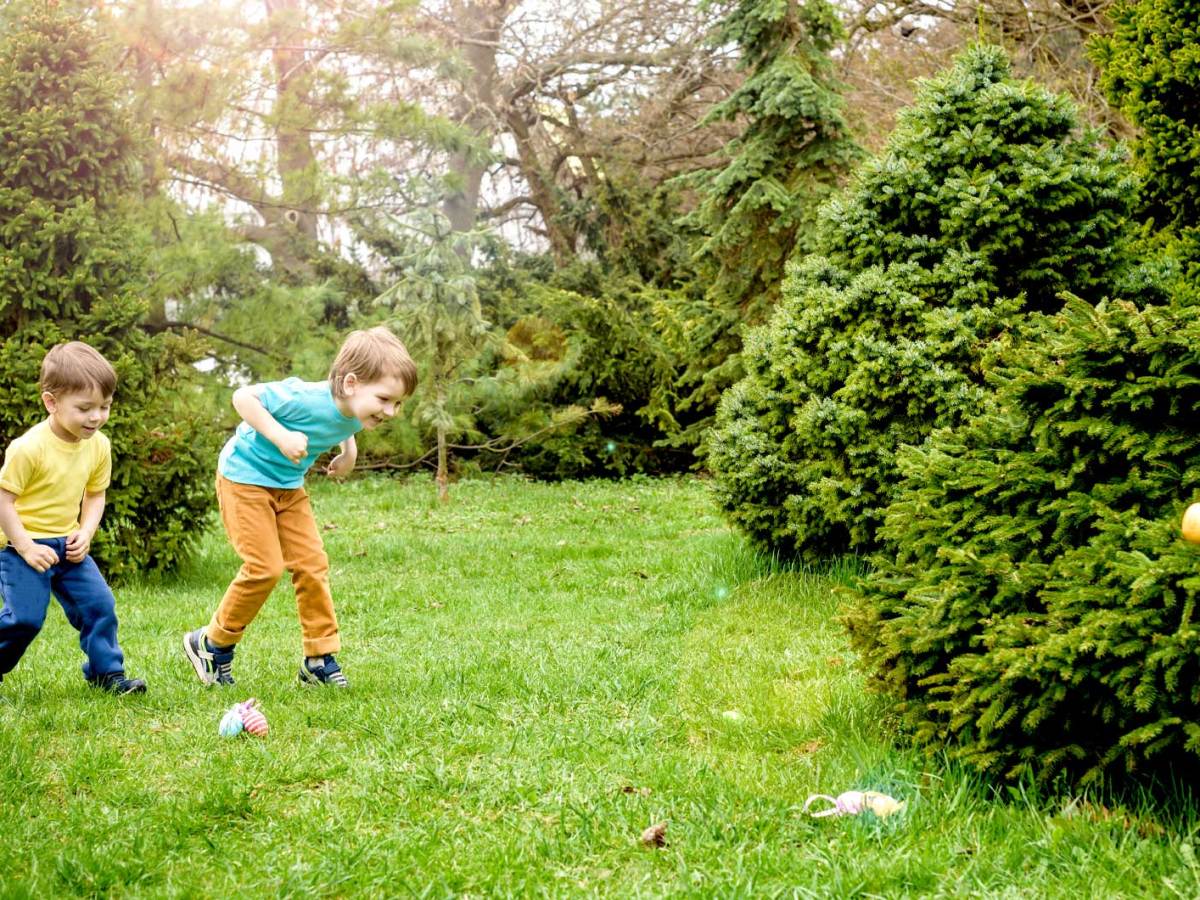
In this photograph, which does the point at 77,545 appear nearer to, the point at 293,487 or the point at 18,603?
the point at 18,603

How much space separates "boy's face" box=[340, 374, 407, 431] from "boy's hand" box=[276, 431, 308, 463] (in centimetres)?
29

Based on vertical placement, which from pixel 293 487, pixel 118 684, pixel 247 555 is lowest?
pixel 118 684

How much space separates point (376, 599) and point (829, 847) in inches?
176

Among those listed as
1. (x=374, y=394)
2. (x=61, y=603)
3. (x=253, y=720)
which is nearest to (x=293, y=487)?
(x=374, y=394)

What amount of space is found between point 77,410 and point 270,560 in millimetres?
961

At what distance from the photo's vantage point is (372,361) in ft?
13.8

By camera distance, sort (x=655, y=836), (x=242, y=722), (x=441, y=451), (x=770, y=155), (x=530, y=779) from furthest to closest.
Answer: (x=441, y=451)
(x=770, y=155)
(x=242, y=722)
(x=530, y=779)
(x=655, y=836)

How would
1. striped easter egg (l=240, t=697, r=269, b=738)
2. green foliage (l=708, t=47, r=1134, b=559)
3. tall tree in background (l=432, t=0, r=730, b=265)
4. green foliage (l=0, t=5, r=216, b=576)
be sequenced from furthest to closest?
tall tree in background (l=432, t=0, r=730, b=265) < green foliage (l=0, t=5, r=216, b=576) < green foliage (l=708, t=47, r=1134, b=559) < striped easter egg (l=240, t=697, r=269, b=738)

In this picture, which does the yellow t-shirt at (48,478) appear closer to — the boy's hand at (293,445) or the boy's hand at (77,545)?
the boy's hand at (77,545)

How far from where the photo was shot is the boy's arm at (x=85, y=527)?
4.36m

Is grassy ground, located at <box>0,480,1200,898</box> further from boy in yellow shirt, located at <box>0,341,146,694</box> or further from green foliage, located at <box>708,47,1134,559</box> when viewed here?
green foliage, located at <box>708,47,1134,559</box>

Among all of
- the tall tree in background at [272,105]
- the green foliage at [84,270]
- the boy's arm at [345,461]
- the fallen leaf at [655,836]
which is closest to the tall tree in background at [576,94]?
the tall tree in background at [272,105]

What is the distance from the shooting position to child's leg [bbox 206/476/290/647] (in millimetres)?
4379

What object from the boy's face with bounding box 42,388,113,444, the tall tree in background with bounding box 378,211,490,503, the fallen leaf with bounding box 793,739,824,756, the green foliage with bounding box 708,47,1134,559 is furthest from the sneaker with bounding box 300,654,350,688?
the tall tree in background with bounding box 378,211,490,503
